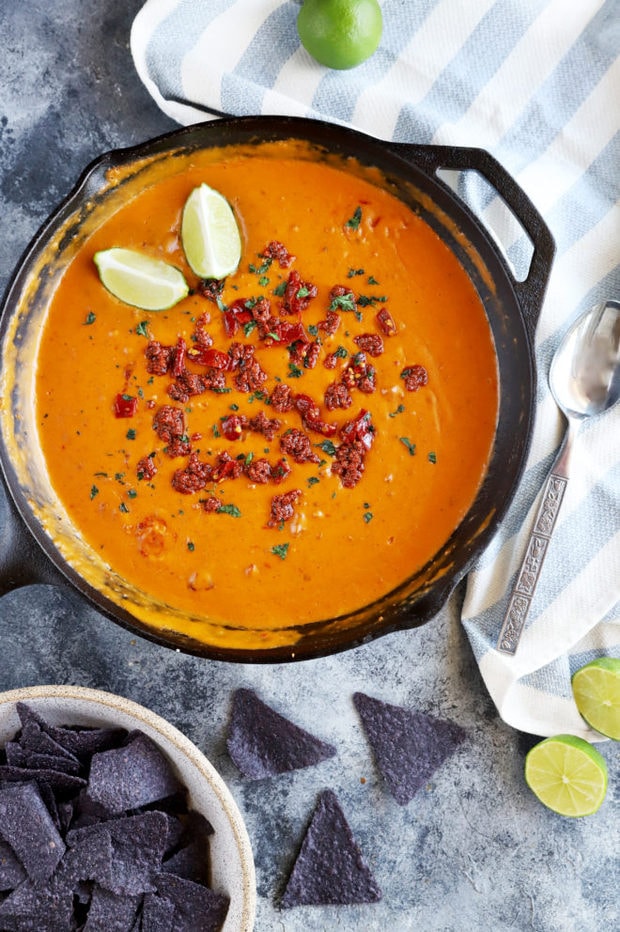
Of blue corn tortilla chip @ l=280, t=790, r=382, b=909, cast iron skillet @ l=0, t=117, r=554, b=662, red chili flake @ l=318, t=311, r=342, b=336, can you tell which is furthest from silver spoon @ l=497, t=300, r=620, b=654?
blue corn tortilla chip @ l=280, t=790, r=382, b=909

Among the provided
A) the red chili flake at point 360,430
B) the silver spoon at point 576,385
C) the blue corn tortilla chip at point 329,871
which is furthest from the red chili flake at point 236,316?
the blue corn tortilla chip at point 329,871

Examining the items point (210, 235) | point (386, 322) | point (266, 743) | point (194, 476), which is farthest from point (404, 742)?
point (210, 235)

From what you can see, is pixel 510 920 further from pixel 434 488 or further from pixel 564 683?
pixel 434 488

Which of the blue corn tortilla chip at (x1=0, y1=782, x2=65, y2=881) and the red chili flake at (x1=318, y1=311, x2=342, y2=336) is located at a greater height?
the red chili flake at (x1=318, y1=311, x2=342, y2=336)

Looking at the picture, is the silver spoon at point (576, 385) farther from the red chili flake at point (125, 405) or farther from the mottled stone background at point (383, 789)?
the red chili flake at point (125, 405)

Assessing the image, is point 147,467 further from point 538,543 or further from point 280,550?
point 538,543

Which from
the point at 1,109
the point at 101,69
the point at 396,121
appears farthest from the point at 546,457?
the point at 1,109

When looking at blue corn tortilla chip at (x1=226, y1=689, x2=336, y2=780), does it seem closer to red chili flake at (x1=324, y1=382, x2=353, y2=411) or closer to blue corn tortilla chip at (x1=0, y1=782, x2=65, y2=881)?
blue corn tortilla chip at (x1=0, y1=782, x2=65, y2=881)
